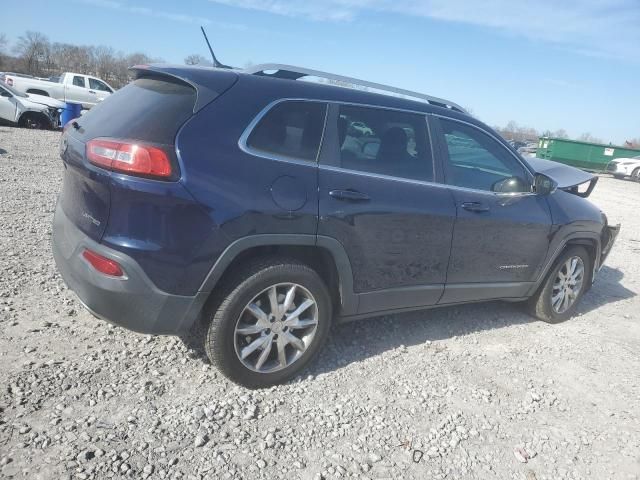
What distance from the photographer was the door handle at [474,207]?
143 inches

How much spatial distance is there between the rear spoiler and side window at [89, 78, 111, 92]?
68.7 ft

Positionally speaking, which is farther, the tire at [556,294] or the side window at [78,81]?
the side window at [78,81]

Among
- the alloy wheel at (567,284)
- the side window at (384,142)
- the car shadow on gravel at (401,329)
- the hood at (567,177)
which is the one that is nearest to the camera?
the side window at (384,142)

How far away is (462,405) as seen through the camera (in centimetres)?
318

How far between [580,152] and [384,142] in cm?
2593

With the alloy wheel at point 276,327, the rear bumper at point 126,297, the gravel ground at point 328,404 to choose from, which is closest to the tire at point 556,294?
the gravel ground at point 328,404

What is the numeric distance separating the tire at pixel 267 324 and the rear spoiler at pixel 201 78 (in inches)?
38.5

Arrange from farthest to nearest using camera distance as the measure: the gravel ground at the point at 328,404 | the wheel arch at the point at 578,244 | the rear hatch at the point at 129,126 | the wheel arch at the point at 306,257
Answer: the wheel arch at the point at 578,244 → the wheel arch at the point at 306,257 → the rear hatch at the point at 129,126 → the gravel ground at the point at 328,404

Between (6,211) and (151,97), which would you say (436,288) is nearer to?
(151,97)

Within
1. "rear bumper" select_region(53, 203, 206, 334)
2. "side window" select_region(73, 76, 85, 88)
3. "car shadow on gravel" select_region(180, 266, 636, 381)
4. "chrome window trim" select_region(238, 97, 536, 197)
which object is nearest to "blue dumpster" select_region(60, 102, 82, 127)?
"side window" select_region(73, 76, 85, 88)

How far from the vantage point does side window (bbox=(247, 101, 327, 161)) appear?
282 centimetres

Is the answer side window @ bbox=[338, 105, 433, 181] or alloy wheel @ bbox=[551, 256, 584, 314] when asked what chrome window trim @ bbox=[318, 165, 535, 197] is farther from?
alloy wheel @ bbox=[551, 256, 584, 314]

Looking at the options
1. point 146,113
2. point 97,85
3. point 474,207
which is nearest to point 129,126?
point 146,113

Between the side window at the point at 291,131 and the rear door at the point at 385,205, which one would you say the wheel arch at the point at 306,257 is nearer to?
the rear door at the point at 385,205
